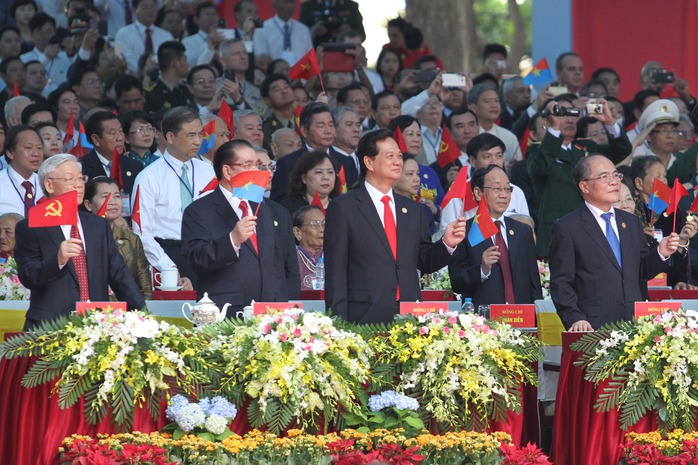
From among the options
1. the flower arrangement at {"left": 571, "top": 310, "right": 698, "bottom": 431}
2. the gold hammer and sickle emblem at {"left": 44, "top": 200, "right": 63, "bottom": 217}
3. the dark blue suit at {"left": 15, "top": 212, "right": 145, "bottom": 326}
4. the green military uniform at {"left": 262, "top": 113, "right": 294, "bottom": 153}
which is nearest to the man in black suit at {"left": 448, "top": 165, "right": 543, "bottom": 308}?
the flower arrangement at {"left": 571, "top": 310, "right": 698, "bottom": 431}

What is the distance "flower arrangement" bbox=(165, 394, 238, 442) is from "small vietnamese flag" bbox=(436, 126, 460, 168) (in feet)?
23.4

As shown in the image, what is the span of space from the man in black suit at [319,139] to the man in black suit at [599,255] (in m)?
3.99

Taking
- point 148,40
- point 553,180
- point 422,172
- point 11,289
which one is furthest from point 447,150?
point 11,289

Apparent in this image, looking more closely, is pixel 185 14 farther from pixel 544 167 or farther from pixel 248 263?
pixel 248 263

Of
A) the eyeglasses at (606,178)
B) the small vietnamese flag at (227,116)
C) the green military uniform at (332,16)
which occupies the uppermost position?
the green military uniform at (332,16)

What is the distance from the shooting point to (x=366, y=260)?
780 cm

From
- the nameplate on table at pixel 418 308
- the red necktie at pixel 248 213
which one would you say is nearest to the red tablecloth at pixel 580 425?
the nameplate on table at pixel 418 308

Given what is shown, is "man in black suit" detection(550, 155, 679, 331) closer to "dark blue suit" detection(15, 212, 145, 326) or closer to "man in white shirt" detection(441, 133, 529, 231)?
"dark blue suit" detection(15, 212, 145, 326)

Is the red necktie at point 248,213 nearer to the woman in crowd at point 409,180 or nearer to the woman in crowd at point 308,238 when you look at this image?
the woman in crowd at point 308,238

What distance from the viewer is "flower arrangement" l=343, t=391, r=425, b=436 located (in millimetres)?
6645

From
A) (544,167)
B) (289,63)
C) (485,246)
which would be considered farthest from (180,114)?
(289,63)

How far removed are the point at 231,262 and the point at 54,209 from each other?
42.6 inches

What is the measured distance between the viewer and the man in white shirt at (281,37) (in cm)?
1589

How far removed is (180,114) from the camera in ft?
33.9
